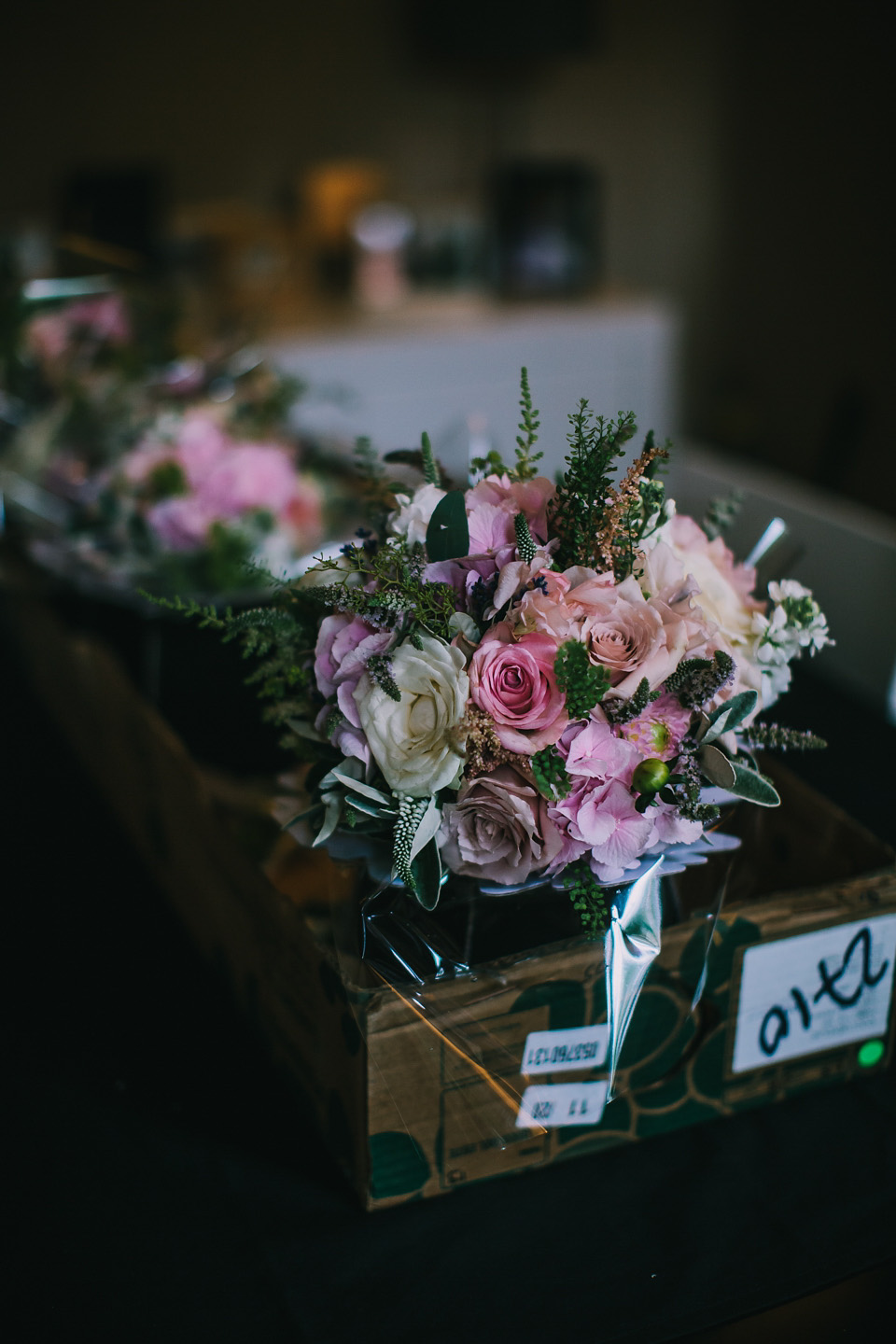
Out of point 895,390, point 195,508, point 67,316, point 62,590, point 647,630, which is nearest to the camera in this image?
point 647,630

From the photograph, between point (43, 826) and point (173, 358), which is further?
point (173, 358)

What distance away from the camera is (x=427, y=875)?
0.63 m

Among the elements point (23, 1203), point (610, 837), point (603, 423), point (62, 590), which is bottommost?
point (23, 1203)

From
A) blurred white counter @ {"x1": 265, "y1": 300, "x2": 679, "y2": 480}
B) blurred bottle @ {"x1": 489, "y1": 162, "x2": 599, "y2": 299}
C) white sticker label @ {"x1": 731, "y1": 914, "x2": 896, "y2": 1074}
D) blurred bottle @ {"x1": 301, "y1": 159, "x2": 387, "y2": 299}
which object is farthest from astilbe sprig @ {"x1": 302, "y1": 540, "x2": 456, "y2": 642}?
blurred bottle @ {"x1": 489, "y1": 162, "x2": 599, "y2": 299}

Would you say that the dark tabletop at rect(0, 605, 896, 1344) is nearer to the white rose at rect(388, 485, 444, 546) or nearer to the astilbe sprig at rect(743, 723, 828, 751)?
the astilbe sprig at rect(743, 723, 828, 751)

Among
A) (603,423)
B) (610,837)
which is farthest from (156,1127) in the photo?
(603,423)

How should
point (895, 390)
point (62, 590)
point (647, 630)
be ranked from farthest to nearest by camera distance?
point (895, 390) → point (62, 590) → point (647, 630)

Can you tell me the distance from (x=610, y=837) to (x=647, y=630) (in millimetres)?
120

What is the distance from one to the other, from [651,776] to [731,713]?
6 cm

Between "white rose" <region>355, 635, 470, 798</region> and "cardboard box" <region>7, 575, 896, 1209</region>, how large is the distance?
0.41 feet

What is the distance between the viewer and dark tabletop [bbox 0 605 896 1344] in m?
0.62

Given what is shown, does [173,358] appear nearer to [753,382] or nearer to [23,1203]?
[23,1203]

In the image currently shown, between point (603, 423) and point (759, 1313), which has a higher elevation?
point (603, 423)

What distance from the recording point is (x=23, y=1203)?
690mm
